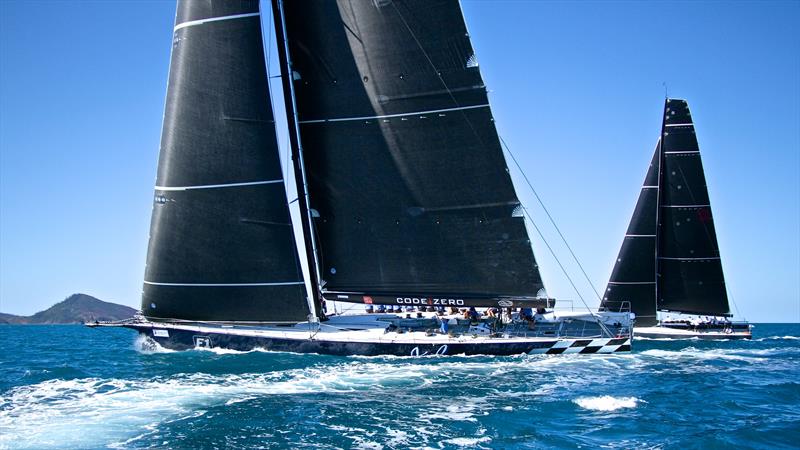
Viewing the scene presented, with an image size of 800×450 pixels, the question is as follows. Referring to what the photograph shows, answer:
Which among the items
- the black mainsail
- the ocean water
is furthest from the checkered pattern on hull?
the black mainsail

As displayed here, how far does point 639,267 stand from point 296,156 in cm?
2635

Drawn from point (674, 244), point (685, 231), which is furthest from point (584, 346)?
point (685, 231)

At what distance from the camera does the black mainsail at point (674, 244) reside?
1790 inches

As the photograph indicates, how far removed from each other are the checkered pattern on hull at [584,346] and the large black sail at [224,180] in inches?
388

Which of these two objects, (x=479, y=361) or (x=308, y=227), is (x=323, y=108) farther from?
(x=479, y=361)

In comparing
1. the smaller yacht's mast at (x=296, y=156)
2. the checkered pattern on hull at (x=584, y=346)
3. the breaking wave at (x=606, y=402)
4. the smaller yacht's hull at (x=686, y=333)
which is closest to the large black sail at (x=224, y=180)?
the smaller yacht's mast at (x=296, y=156)

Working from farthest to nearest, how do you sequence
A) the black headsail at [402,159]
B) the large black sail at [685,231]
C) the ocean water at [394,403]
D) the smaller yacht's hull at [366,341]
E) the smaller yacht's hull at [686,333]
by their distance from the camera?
the large black sail at [685,231] → the smaller yacht's hull at [686,333] → the black headsail at [402,159] → the smaller yacht's hull at [366,341] → the ocean water at [394,403]

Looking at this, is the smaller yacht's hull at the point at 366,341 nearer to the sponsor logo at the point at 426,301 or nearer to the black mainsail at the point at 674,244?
the sponsor logo at the point at 426,301

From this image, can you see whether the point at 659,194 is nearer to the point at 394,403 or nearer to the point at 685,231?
the point at 685,231

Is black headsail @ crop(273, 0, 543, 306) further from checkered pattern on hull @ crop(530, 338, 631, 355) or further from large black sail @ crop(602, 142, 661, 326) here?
large black sail @ crop(602, 142, 661, 326)

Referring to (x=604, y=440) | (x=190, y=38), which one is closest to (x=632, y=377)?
(x=604, y=440)

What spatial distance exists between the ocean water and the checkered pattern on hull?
1.08 ft

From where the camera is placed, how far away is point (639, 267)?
45.6m

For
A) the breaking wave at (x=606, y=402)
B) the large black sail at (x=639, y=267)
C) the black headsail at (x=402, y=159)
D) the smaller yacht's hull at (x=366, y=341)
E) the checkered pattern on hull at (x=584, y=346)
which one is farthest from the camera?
the large black sail at (x=639, y=267)
